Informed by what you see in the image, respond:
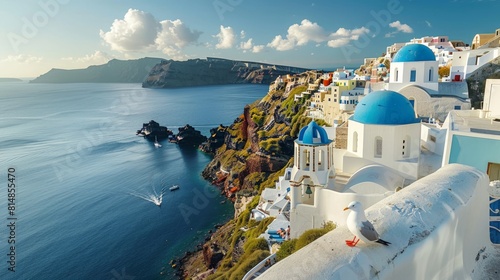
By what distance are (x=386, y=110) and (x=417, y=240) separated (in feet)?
30.2

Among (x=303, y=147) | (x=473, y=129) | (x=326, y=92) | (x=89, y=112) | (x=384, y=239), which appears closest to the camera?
(x=384, y=239)

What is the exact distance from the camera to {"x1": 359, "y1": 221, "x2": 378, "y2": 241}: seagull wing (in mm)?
4359

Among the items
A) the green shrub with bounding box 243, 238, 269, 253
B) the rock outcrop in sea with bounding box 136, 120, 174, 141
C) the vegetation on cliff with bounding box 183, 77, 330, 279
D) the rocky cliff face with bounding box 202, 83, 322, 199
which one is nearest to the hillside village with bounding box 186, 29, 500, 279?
the green shrub with bounding box 243, 238, 269, 253

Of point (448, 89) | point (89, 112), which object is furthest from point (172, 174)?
point (89, 112)

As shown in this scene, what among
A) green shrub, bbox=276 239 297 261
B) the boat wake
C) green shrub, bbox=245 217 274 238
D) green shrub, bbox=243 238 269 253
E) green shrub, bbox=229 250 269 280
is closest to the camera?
green shrub, bbox=276 239 297 261

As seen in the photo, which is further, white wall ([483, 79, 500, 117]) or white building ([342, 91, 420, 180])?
white building ([342, 91, 420, 180])

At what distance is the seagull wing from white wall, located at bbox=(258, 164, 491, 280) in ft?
0.49

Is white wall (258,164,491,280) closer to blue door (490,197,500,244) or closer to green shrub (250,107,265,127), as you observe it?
blue door (490,197,500,244)

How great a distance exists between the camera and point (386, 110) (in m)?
12.9

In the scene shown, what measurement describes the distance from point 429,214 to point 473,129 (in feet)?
23.2

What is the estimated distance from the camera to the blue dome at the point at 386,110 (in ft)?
42.1

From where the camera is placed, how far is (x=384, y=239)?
457 cm

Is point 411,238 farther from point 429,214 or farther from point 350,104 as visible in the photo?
point 350,104

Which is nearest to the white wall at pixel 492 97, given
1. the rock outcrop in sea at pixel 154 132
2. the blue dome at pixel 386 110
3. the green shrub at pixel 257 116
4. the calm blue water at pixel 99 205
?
the blue dome at pixel 386 110
